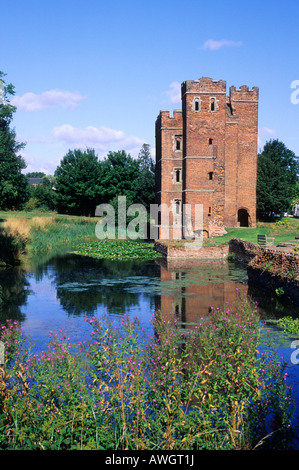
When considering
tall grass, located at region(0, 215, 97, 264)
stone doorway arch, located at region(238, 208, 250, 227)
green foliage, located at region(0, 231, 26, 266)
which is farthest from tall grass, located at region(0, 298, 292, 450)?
stone doorway arch, located at region(238, 208, 250, 227)

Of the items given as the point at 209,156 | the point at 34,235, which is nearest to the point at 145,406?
the point at 34,235

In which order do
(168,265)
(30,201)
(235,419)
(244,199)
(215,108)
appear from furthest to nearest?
(30,201) → (244,199) → (215,108) → (168,265) → (235,419)

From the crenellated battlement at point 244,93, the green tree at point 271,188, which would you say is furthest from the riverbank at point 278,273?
the green tree at point 271,188

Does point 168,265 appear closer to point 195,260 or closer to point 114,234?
point 195,260

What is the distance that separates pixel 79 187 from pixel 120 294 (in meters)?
→ 53.0

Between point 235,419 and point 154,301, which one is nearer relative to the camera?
point 235,419

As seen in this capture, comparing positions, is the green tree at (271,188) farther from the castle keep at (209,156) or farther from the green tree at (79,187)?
the green tree at (79,187)

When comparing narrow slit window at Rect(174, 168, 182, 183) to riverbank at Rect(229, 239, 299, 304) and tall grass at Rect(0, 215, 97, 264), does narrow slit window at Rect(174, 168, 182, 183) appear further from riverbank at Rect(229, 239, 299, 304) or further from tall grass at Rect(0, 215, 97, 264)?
riverbank at Rect(229, 239, 299, 304)

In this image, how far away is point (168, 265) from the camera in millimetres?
26844

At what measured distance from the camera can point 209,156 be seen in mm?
40312

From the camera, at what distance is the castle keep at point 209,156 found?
3988 centimetres

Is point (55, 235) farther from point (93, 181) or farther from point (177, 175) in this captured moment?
point (93, 181)

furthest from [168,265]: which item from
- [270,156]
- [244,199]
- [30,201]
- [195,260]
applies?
[30,201]

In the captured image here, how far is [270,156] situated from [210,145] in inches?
803
